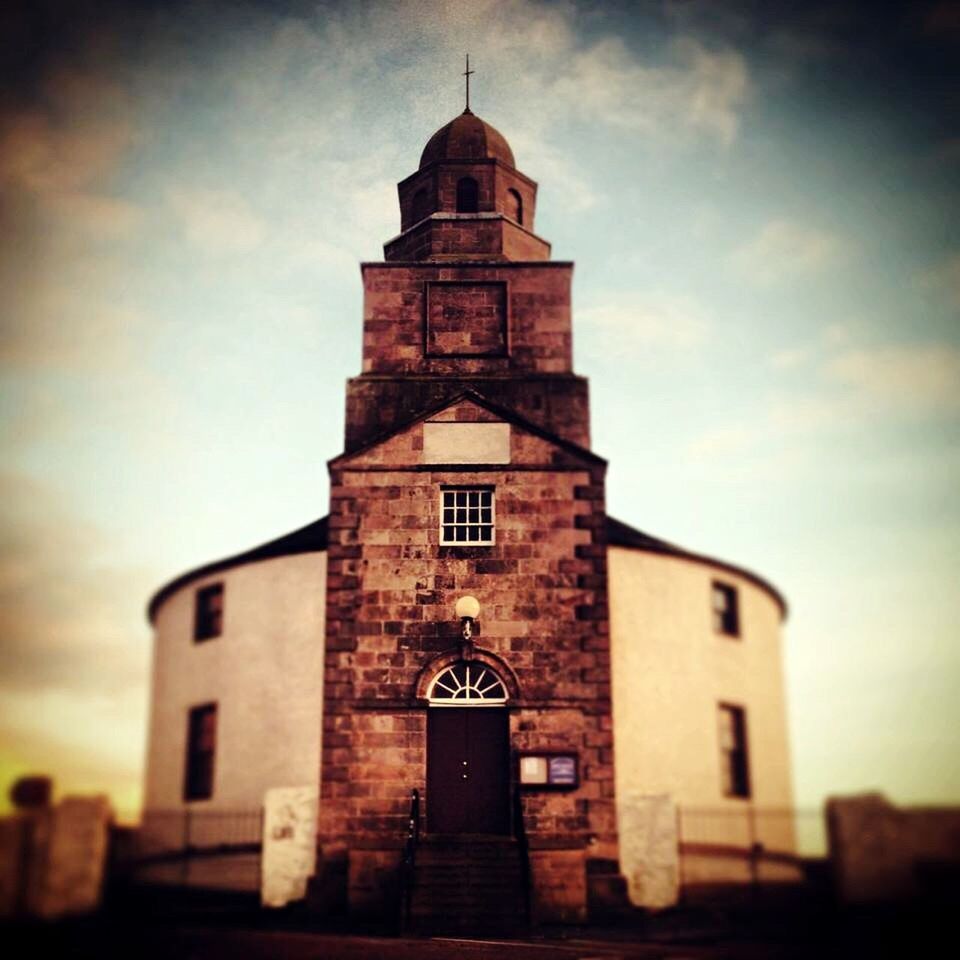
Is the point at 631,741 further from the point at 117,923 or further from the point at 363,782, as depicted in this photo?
the point at 117,923

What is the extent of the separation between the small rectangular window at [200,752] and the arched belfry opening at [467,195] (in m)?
Result: 12.9

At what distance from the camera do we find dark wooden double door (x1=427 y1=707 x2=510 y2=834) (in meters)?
19.9

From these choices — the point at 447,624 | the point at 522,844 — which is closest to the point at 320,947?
the point at 522,844

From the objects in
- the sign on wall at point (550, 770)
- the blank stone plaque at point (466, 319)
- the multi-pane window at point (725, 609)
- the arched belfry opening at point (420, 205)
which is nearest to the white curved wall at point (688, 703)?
the multi-pane window at point (725, 609)

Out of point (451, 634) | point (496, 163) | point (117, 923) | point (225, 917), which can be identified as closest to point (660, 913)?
point (451, 634)

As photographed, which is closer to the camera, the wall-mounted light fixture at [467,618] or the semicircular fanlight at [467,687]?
the semicircular fanlight at [467,687]

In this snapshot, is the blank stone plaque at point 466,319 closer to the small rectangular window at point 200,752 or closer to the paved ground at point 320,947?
the small rectangular window at point 200,752

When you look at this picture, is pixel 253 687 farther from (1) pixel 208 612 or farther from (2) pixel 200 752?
(1) pixel 208 612

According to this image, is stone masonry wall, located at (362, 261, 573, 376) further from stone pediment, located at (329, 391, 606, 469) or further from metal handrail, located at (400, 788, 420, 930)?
metal handrail, located at (400, 788, 420, 930)

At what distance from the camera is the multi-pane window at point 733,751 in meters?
26.5

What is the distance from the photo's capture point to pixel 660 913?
19.2 m

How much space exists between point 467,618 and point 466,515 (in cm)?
212

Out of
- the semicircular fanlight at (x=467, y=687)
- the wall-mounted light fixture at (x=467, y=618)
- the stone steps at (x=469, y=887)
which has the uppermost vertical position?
the wall-mounted light fixture at (x=467, y=618)

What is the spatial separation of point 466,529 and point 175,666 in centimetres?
1048
